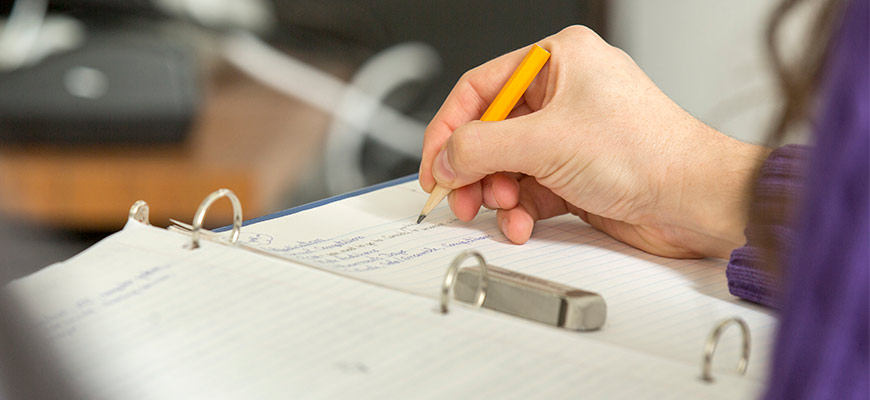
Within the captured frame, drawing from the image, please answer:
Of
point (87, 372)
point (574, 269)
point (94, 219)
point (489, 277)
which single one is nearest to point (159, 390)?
point (87, 372)

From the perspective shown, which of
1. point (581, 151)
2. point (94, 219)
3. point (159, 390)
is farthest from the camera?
point (94, 219)

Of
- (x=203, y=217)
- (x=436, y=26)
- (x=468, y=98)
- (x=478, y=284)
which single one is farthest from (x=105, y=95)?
(x=478, y=284)

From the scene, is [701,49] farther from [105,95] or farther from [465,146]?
[465,146]

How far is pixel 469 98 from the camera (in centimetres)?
67

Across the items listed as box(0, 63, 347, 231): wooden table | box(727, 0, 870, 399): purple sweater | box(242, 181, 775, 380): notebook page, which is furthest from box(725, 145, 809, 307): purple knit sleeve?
box(0, 63, 347, 231): wooden table

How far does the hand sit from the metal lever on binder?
6.7 inches

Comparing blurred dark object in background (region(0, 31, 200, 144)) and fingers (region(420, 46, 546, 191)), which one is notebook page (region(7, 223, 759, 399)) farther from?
blurred dark object in background (region(0, 31, 200, 144))

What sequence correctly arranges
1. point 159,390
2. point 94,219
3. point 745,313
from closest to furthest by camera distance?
point 159,390 < point 745,313 < point 94,219

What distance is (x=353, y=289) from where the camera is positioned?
402 millimetres

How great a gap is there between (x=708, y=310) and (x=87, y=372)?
0.31 m

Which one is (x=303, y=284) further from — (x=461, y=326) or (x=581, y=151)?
(x=581, y=151)

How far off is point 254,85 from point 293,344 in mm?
1514

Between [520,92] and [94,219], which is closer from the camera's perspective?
[520,92]

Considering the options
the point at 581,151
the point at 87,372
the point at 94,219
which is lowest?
the point at 94,219
